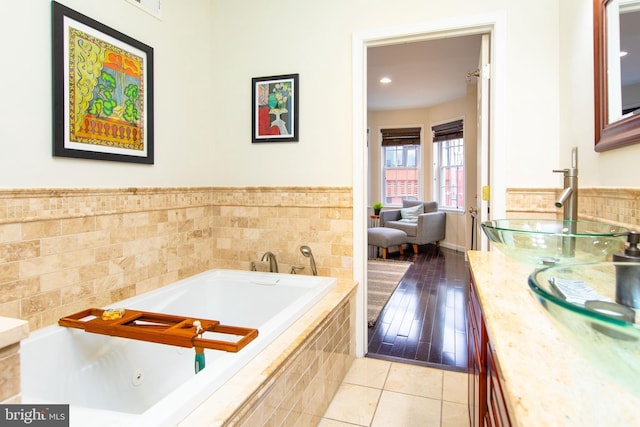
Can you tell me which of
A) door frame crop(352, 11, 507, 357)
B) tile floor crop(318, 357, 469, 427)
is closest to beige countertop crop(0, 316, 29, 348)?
tile floor crop(318, 357, 469, 427)

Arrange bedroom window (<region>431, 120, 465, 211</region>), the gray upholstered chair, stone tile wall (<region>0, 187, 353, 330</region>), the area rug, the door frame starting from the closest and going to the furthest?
stone tile wall (<region>0, 187, 353, 330</region>)
the door frame
the area rug
the gray upholstered chair
bedroom window (<region>431, 120, 465, 211</region>)

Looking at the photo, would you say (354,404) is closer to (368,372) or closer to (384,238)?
(368,372)

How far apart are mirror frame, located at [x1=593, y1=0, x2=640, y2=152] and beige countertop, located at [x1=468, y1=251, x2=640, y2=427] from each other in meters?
0.80

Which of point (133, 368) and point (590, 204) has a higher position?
point (590, 204)

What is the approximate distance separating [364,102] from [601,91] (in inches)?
52.3

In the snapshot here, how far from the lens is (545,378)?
0.61 metres

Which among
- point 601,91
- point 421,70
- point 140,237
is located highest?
point 421,70

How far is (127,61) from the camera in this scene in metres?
2.07

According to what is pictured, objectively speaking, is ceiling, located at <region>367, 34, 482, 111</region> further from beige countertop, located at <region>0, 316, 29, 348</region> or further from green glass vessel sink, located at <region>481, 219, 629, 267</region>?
beige countertop, located at <region>0, 316, 29, 348</region>

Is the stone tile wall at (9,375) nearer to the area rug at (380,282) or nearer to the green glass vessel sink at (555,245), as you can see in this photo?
the green glass vessel sink at (555,245)

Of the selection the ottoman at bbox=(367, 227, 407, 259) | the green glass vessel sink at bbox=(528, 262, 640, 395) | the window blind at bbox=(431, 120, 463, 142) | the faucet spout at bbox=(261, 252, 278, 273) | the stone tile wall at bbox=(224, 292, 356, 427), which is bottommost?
the stone tile wall at bbox=(224, 292, 356, 427)

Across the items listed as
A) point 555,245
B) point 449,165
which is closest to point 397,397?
point 555,245

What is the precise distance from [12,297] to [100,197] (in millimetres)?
594

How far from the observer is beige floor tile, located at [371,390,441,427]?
188 cm
